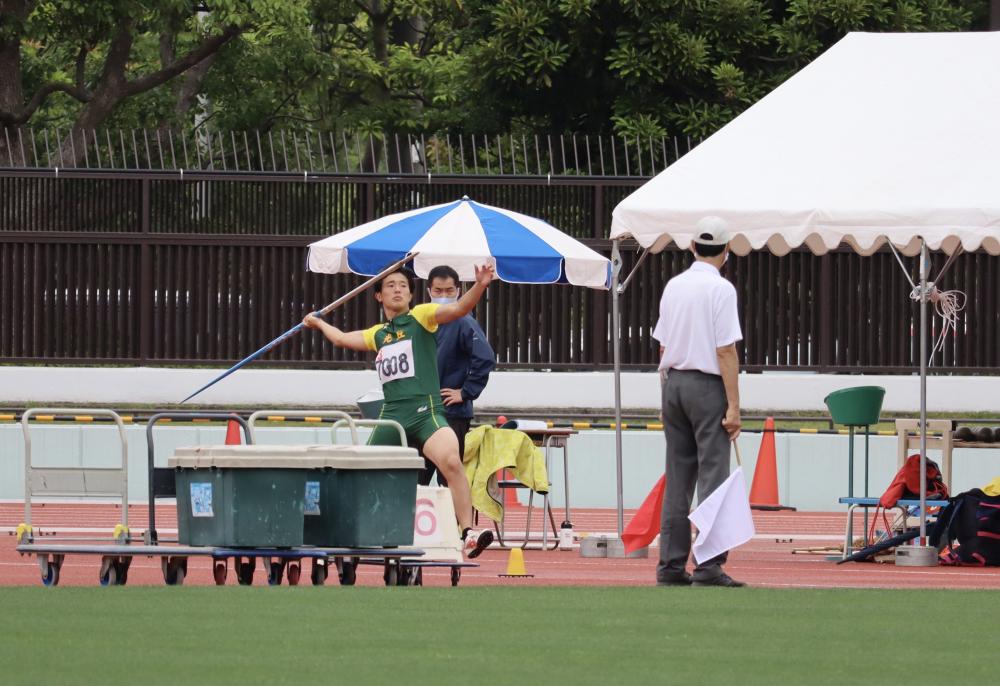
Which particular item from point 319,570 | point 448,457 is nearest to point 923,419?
point 448,457

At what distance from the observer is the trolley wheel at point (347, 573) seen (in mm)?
12508

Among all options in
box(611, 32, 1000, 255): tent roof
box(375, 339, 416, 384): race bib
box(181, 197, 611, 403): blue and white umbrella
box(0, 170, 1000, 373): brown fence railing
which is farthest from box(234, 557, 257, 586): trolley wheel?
box(0, 170, 1000, 373): brown fence railing

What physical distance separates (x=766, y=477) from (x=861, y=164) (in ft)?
23.1

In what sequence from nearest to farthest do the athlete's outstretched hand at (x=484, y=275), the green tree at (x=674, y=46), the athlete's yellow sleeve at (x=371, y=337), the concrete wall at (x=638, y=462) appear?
the athlete's outstretched hand at (x=484, y=275)
the athlete's yellow sleeve at (x=371, y=337)
the concrete wall at (x=638, y=462)
the green tree at (x=674, y=46)

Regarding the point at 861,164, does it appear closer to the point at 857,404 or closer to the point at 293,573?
the point at 857,404

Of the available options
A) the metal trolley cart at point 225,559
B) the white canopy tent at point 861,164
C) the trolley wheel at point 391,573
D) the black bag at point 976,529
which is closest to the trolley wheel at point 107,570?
the metal trolley cart at point 225,559

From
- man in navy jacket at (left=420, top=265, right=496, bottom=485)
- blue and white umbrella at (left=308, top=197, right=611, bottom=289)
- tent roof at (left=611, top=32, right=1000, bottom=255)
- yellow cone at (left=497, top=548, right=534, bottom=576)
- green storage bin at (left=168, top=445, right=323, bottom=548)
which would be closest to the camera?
green storage bin at (left=168, top=445, right=323, bottom=548)

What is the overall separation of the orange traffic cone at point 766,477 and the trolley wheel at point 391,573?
860 centimetres

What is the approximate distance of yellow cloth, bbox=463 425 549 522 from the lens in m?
15.9

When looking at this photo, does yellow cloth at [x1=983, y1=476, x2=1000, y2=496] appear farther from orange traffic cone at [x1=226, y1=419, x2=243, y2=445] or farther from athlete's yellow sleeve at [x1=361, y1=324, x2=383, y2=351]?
orange traffic cone at [x1=226, y1=419, x2=243, y2=445]

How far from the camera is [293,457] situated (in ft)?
39.3

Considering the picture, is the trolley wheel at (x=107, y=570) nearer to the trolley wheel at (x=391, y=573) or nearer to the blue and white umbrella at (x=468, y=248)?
the trolley wheel at (x=391, y=573)

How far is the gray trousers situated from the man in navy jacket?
3.41m

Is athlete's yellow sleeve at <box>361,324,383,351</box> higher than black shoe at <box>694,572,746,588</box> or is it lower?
higher
